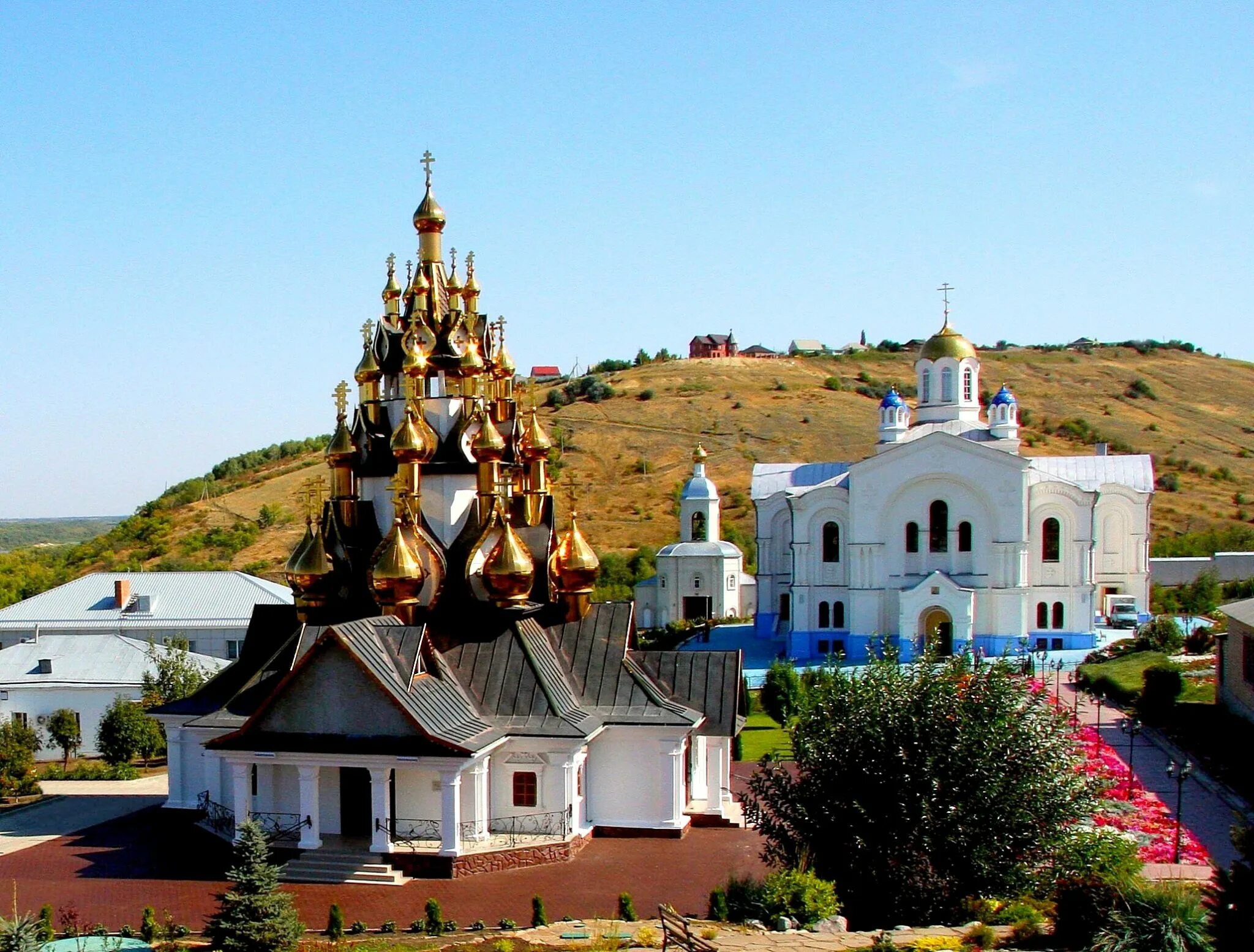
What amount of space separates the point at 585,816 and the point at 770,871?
14.1ft

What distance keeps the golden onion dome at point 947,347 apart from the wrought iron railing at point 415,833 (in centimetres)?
3543

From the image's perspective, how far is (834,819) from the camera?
15086 mm

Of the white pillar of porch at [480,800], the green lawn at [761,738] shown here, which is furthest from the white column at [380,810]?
the green lawn at [761,738]

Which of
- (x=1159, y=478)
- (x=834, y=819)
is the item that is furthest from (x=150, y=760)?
(x=1159, y=478)

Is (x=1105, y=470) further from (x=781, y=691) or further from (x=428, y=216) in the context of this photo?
(x=428, y=216)

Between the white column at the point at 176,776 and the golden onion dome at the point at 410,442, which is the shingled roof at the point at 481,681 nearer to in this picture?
the white column at the point at 176,776

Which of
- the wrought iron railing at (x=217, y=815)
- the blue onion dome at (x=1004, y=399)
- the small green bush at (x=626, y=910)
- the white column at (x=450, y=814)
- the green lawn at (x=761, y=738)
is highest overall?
the blue onion dome at (x=1004, y=399)

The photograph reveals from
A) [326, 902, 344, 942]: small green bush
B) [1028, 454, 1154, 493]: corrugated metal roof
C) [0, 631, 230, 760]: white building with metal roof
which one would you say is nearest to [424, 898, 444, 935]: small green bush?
[326, 902, 344, 942]: small green bush

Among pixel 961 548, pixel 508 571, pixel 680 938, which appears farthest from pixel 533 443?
pixel 961 548

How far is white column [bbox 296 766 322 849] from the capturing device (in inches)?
771

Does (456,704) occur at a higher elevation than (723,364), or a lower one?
lower

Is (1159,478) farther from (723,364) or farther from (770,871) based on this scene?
(770,871)

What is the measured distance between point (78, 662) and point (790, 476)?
93.7 ft

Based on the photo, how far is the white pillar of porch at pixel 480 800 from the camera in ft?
64.6
